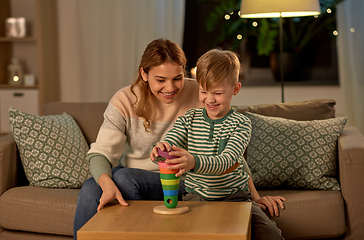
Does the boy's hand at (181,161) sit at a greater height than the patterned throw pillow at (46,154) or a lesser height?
greater

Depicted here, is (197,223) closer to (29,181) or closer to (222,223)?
(222,223)

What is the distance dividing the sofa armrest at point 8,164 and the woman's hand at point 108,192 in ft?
2.40

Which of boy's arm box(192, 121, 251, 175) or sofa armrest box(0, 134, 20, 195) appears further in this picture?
sofa armrest box(0, 134, 20, 195)

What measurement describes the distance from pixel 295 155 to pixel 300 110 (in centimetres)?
35

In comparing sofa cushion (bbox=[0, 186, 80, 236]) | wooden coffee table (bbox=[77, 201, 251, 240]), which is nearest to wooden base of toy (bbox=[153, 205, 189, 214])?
wooden coffee table (bbox=[77, 201, 251, 240])

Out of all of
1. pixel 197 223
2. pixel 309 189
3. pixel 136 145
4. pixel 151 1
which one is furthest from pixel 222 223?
pixel 151 1

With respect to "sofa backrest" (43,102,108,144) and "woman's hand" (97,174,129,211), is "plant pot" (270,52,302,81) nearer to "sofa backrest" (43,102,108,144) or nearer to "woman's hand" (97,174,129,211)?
"sofa backrest" (43,102,108,144)

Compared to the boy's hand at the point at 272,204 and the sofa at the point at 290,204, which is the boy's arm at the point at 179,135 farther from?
the sofa at the point at 290,204

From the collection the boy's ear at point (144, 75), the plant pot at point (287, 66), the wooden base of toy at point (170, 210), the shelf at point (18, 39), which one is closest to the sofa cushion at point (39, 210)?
the boy's ear at point (144, 75)

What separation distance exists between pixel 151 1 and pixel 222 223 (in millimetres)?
2855

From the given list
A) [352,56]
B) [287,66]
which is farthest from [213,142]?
[287,66]

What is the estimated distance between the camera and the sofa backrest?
2.35m

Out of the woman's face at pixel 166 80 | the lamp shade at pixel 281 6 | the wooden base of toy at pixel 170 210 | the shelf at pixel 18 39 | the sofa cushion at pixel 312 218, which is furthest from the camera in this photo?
the shelf at pixel 18 39

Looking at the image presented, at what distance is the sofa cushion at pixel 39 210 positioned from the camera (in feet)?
6.30
